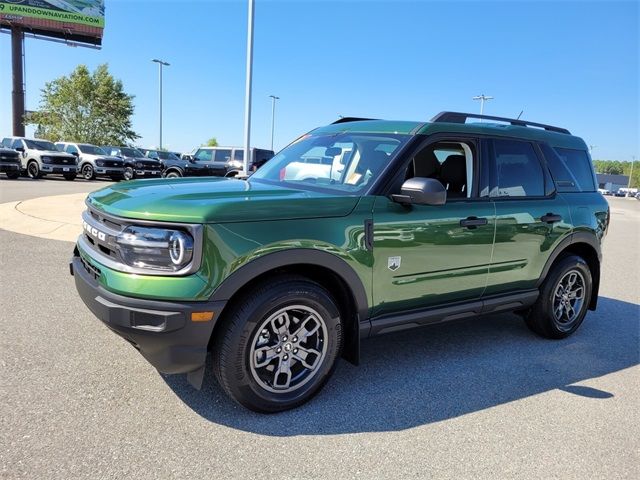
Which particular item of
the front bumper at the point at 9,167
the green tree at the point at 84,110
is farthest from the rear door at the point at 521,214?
the green tree at the point at 84,110

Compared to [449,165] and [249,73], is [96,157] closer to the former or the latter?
[249,73]

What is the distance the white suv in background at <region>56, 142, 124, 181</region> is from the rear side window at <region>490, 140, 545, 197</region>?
73.8 ft

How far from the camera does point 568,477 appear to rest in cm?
258

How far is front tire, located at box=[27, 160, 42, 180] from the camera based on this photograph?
71.3 feet

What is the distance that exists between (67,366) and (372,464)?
2298 millimetres

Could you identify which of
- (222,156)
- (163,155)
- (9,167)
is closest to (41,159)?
(9,167)

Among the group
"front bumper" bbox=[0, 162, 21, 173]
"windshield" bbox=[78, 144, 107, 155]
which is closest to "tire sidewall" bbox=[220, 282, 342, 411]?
"front bumper" bbox=[0, 162, 21, 173]

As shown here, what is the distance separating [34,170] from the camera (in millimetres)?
22000

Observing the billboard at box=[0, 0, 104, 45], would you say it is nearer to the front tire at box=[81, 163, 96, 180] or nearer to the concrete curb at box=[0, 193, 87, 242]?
the front tire at box=[81, 163, 96, 180]

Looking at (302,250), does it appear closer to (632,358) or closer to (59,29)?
(632,358)

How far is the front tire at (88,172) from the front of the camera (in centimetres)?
2374

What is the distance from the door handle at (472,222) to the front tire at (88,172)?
77.3 ft

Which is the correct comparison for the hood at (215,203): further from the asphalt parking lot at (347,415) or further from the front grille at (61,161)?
the front grille at (61,161)

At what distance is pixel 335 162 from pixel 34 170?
22500mm
